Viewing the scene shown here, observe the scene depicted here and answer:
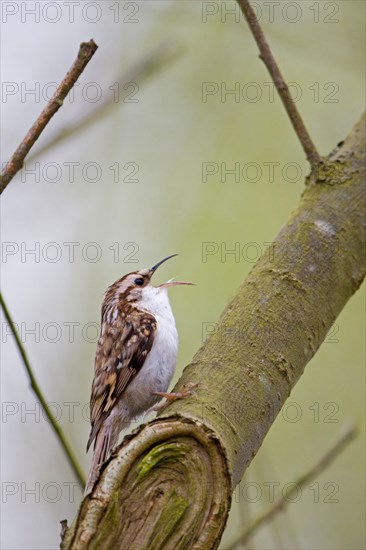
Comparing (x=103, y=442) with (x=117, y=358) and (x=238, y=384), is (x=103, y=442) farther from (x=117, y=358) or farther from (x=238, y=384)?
(x=238, y=384)

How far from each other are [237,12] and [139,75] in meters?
2.81

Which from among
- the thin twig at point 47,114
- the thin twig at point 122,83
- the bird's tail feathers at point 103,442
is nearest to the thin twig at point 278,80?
the thin twig at point 122,83

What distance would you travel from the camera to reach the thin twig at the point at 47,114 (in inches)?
83.4

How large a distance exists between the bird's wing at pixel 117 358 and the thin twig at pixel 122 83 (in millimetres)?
1038

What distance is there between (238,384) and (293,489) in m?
0.80

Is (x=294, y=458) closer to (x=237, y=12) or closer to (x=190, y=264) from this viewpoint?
(x=190, y=264)

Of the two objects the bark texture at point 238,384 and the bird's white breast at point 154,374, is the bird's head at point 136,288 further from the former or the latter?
the bark texture at point 238,384

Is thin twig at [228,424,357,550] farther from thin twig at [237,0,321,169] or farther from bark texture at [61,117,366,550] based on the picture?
thin twig at [237,0,321,169]

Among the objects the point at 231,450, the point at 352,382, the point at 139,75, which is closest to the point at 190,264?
the point at 352,382

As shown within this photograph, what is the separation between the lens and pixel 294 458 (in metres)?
6.20

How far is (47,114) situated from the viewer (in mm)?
2160

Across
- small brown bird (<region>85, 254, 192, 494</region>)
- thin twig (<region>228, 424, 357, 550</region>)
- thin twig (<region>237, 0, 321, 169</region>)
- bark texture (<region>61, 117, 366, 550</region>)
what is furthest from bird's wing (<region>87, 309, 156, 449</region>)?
thin twig (<region>237, 0, 321, 169</region>)

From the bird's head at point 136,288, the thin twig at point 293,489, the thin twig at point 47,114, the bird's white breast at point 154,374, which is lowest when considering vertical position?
the thin twig at point 293,489

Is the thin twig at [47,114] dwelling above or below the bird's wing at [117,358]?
above
